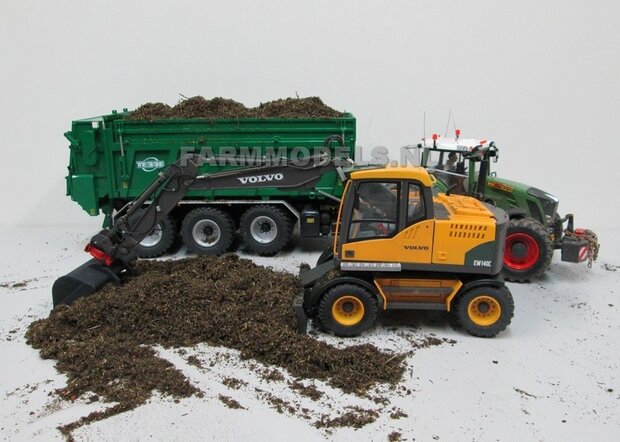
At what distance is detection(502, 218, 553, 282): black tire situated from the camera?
6590 millimetres

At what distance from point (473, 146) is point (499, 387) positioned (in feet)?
12.3

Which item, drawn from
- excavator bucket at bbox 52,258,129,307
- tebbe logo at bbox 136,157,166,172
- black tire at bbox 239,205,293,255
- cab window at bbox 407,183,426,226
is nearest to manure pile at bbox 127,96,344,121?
tebbe logo at bbox 136,157,166,172

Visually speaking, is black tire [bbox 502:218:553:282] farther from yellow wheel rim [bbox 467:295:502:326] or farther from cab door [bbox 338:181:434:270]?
cab door [bbox 338:181:434:270]

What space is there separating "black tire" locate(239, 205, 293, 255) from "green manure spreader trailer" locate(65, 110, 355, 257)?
0.05 feet

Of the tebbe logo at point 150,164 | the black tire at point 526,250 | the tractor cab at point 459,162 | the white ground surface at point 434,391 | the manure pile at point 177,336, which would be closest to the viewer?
→ the white ground surface at point 434,391

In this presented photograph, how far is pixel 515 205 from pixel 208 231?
4594 millimetres

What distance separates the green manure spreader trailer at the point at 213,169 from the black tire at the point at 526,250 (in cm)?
256

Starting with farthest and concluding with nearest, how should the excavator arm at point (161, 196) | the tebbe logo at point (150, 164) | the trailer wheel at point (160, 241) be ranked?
1. the trailer wheel at point (160, 241)
2. the tebbe logo at point (150, 164)
3. the excavator arm at point (161, 196)

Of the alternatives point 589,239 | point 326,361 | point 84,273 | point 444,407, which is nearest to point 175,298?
point 84,273

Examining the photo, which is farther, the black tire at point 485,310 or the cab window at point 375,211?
the black tire at point 485,310

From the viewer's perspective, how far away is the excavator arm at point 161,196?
5926mm

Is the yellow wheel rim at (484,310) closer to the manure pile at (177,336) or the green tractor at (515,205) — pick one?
the manure pile at (177,336)

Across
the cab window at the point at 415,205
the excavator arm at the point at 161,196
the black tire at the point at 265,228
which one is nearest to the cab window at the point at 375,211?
the cab window at the point at 415,205

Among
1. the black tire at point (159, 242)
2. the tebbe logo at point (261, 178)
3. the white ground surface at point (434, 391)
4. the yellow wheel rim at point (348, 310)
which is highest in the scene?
the tebbe logo at point (261, 178)
